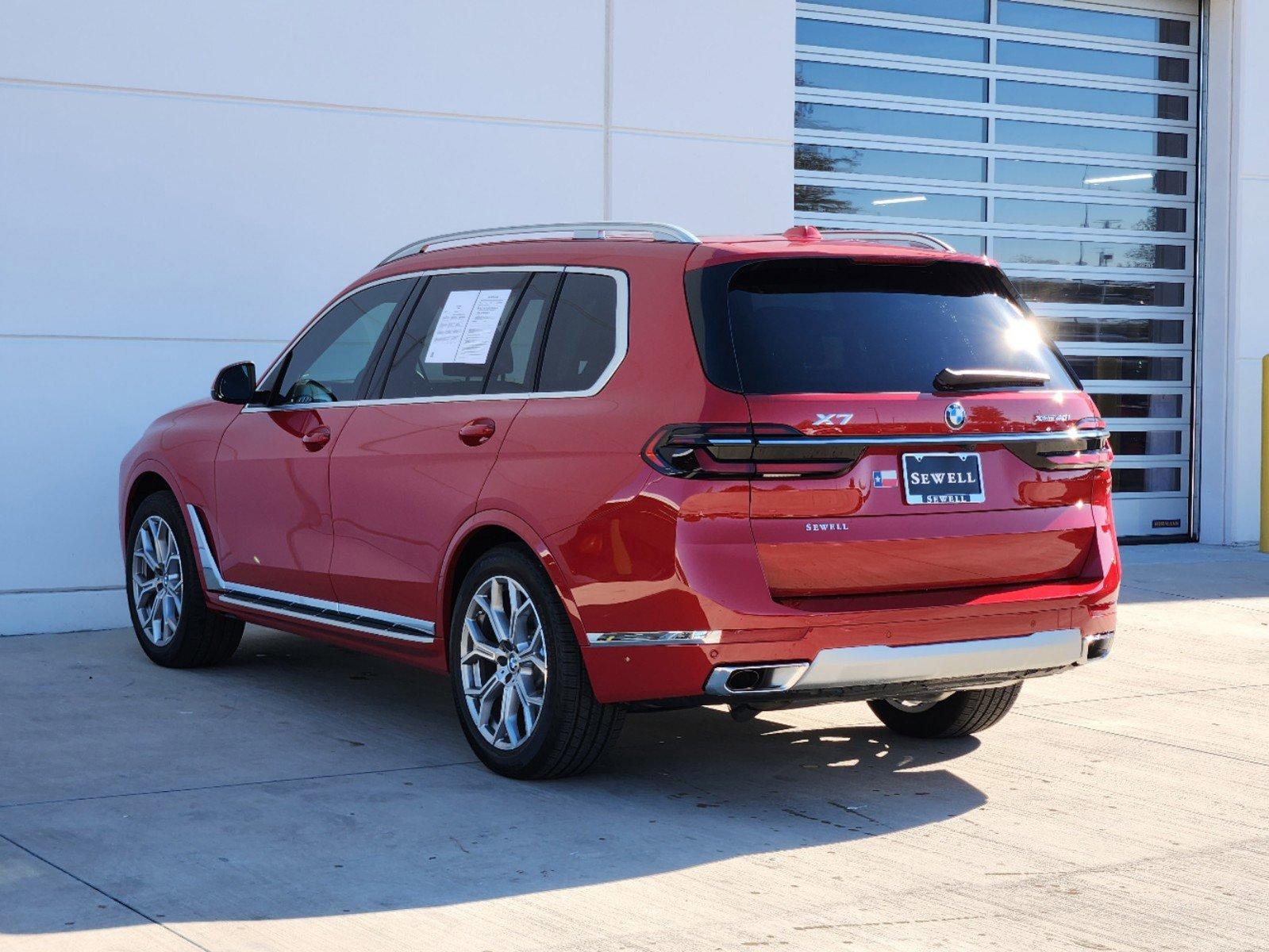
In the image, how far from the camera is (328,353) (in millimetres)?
6996

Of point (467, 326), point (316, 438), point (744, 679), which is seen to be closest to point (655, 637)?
point (744, 679)

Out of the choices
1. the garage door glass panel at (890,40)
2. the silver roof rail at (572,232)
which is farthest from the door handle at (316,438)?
the garage door glass panel at (890,40)

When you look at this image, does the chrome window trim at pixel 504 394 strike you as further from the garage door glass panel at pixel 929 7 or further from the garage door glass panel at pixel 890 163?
the garage door glass panel at pixel 929 7

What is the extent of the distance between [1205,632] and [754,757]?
4.09m

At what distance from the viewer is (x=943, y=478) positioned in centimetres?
527

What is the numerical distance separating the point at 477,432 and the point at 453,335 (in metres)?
0.55

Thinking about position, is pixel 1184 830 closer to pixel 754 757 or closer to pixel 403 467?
pixel 754 757

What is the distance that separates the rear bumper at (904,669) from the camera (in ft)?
16.7

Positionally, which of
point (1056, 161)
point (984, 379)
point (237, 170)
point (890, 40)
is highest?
point (890, 40)

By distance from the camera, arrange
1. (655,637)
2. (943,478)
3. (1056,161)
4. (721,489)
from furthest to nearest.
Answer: (1056,161) < (943,478) < (655,637) < (721,489)

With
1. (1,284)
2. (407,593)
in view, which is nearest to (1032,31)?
(1,284)

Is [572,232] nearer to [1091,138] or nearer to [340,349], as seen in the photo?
[340,349]

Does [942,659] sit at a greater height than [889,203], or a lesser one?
lesser

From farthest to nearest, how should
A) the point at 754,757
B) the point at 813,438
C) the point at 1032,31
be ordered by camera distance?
the point at 1032,31, the point at 754,757, the point at 813,438
